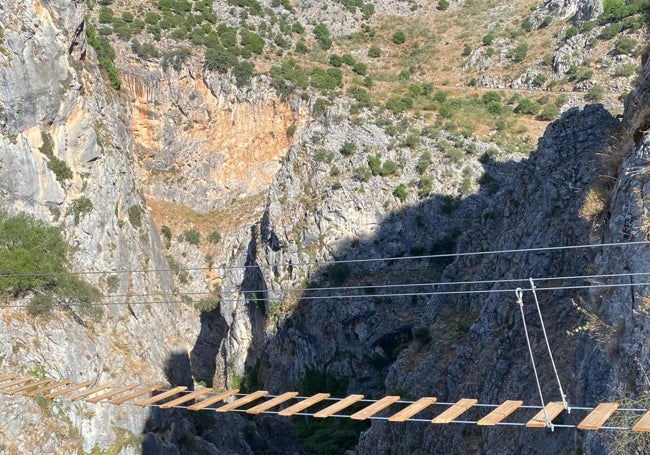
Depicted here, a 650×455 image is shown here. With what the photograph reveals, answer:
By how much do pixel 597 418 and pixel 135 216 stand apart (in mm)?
32261

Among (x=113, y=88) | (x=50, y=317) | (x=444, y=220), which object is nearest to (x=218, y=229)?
(x=113, y=88)

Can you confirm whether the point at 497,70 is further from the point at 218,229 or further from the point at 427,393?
the point at 427,393

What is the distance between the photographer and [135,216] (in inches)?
1516

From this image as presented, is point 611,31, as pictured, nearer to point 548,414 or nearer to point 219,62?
point 219,62

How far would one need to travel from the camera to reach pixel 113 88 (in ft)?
149

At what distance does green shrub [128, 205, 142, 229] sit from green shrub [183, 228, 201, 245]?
946 cm

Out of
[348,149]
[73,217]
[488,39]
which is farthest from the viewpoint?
[488,39]

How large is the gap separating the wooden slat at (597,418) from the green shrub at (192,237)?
Answer: 133ft

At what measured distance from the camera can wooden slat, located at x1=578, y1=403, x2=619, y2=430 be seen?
9.64 metres

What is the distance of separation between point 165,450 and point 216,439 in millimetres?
4554

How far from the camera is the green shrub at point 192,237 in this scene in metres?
48.6

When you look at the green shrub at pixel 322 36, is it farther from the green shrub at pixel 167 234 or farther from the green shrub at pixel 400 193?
the green shrub at pixel 400 193

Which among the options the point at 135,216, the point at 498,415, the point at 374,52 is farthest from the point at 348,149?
the point at 498,415

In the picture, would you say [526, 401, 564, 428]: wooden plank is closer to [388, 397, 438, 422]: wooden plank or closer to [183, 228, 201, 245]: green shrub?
[388, 397, 438, 422]: wooden plank
